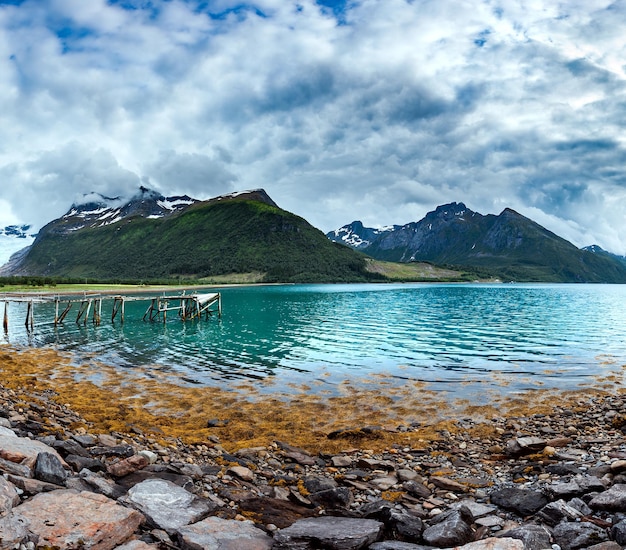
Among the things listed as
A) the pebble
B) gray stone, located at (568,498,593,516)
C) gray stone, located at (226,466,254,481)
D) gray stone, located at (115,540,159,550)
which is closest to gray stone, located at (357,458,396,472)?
the pebble

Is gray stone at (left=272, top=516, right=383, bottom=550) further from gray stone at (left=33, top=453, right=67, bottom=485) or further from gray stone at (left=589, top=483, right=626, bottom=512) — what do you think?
gray stone at (left=33, top=453, right=67, bottom=485)

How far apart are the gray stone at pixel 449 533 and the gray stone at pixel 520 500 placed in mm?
1599

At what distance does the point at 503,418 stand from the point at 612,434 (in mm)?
4188

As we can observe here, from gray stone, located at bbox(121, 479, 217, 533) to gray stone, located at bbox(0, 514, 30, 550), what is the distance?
1.89 m

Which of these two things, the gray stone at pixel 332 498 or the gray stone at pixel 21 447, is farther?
the gray stone at pixel 332 498

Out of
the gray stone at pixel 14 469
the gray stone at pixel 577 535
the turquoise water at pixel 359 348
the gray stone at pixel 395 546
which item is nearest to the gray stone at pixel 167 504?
the gray stone at pixel 14 469

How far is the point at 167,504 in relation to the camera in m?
8.38

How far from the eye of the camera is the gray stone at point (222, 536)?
7.08 m

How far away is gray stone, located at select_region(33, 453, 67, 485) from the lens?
27.3 ft

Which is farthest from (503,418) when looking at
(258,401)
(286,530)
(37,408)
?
(37,408)

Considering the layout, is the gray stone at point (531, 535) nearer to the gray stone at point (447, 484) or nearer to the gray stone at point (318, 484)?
the gray stone at point (447, 484)

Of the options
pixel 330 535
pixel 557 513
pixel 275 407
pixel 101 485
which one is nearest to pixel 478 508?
pixel 557 513

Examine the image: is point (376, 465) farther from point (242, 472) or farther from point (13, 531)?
point (13, 531)

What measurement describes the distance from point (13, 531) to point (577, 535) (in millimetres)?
8397
